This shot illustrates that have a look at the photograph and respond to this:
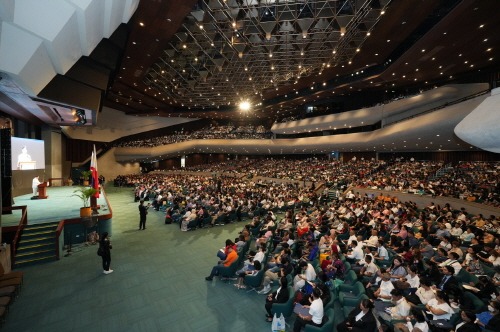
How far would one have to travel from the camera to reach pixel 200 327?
4605mm

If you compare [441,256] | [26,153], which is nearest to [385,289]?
[441,256]

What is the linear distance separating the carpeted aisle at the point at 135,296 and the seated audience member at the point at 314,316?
0.73 metres

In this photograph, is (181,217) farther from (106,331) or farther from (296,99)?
(296,99)

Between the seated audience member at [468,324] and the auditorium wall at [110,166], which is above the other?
the auditorium wall at [110,166]

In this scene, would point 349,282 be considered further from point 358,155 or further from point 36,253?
point 358,155

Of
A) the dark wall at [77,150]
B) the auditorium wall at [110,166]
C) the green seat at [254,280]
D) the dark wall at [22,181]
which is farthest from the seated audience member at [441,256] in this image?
the auditorium wall at [110,166]

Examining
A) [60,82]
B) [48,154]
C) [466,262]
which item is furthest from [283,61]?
[48,154]

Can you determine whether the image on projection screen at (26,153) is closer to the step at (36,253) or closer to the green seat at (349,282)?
the step at (36,253)

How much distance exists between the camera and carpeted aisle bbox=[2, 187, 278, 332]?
4734 millimetres

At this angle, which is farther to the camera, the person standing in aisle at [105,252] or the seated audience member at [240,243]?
the seated audience member at [240,243]

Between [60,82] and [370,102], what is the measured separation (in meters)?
27.2

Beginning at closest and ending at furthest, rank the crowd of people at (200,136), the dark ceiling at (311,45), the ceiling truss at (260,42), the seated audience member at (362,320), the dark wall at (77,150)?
the seated audience member at (362,320) < the dark ceiling at (311,45) < the ceiling truss at (260,42) < the dark wall at (77,150) < the crowd of people at (200,136)

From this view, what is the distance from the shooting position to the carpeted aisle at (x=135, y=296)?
4.73 meters

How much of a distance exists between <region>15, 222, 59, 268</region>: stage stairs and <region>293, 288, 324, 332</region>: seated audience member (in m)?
7.68
